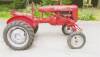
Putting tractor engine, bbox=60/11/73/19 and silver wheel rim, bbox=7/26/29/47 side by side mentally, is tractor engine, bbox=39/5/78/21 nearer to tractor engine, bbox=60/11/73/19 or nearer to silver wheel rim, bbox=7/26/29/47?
tractor engine, bbox=60/11/73/19

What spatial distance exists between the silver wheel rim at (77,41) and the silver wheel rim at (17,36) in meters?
0.95

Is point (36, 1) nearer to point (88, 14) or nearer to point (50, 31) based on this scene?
point (88, 14)

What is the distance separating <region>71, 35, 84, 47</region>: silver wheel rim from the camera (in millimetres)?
5268

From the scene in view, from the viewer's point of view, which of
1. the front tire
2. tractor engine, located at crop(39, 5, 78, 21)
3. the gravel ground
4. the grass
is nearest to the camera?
the gravel ground

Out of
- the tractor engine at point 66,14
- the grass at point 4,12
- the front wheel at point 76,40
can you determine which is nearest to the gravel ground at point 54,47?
the front wheel at point 76,40

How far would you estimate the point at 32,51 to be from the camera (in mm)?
5215

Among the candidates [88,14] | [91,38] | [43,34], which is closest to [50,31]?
[43,34]

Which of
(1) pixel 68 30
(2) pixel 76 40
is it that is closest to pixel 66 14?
(1) pixel 68 30

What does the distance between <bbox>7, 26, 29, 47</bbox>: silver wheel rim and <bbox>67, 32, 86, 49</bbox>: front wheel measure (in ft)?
2.94

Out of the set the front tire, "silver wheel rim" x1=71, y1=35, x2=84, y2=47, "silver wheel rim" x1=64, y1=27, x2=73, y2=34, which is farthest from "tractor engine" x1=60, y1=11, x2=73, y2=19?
the front tire

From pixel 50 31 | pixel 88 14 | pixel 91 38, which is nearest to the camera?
pixel 91 38

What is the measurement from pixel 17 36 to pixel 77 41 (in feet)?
4.10

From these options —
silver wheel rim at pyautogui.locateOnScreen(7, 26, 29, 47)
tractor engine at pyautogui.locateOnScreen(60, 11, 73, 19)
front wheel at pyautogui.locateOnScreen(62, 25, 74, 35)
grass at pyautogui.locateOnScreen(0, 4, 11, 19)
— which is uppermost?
tractor engine at pyautogui.locateOnScreen(60, 11, 73, 19)

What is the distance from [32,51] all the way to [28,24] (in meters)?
0.57
